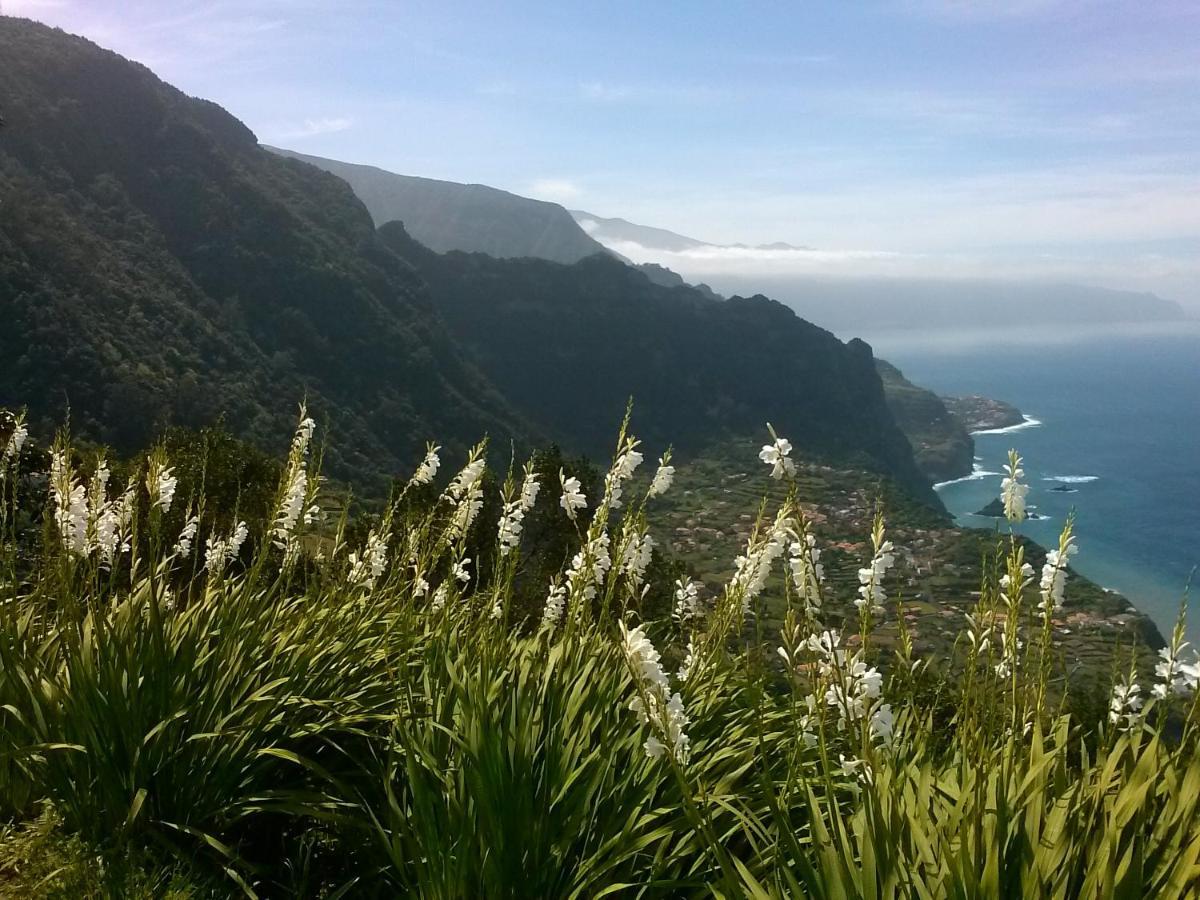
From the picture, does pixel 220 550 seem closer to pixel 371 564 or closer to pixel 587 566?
pixel 371 564

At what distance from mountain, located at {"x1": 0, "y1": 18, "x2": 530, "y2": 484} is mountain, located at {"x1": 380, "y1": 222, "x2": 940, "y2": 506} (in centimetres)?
2991

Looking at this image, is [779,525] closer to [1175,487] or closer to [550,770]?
[550,770]

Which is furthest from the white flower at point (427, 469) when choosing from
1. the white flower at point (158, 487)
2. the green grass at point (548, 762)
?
the white flower at point (158, 487)

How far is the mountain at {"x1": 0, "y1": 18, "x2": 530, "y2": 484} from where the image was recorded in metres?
63.0

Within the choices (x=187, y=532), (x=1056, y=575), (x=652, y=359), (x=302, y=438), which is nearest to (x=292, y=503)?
(x=302, y=438)

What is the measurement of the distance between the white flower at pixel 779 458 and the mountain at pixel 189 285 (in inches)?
2324

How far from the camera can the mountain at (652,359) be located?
15362cm

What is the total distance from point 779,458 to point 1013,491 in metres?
0.92

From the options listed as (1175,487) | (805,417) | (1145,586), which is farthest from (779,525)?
(1175,487)

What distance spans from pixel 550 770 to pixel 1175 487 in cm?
20089

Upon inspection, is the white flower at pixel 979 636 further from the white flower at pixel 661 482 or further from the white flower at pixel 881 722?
the white flower at pixel 661 482

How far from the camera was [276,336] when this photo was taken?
9688 centimetres

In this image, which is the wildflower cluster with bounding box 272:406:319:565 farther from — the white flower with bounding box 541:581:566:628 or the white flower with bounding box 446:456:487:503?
the white flower with bounding box 541:581:566:628

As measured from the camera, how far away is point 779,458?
2717 mm
